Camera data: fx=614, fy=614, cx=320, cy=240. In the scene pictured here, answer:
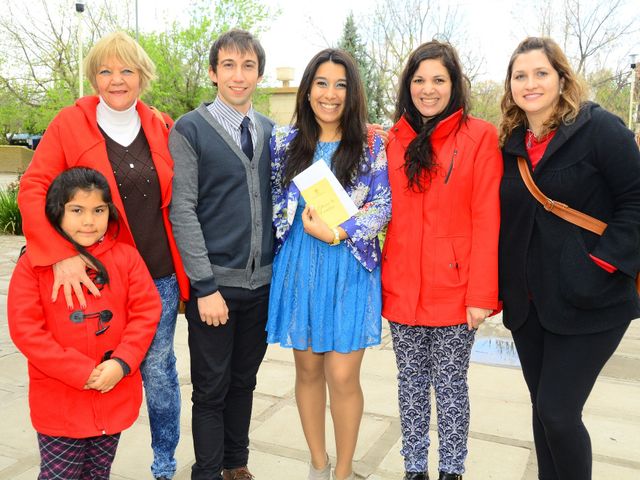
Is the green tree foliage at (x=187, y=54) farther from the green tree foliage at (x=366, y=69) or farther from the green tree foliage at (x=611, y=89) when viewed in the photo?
the green tree foliage at (x=611, y=89)

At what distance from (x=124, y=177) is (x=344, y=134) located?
3.31 ft

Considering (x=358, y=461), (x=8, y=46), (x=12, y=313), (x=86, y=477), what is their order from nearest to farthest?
1. (x=12, y=313)
2. (x=86, y=477)
3. (x=358, y=461)
4. (x=8, y=46)

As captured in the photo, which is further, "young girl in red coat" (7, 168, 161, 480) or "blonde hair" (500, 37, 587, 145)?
"blonde hair" (500, 37, 587, 145)

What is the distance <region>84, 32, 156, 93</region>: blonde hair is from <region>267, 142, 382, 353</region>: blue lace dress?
902 mm

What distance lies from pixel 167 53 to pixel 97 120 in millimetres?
18858

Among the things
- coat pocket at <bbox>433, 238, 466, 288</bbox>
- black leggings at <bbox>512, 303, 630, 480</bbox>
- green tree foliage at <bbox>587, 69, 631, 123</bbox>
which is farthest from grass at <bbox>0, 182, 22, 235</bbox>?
green tree foliage at <bbox>587, 69, 631, 123</bbox>

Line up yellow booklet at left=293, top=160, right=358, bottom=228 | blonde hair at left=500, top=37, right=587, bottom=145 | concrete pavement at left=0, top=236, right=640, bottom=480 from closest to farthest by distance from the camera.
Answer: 1. blonde hair at left=500, top=37, right=587, bottom=145
2. yellow booklet at left=293, top=160, right=358, bottom=228
3. concrete pavement at left=0, top=236, right=640, bottom=480

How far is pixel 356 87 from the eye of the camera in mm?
2848

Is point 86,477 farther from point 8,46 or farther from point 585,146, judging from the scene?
point 8,46

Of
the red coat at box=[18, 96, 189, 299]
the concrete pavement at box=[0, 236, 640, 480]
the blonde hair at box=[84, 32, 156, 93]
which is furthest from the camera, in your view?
the concrete pavement at box=[0, 236, 640, 480]

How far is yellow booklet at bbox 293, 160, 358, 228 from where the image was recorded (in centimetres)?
278

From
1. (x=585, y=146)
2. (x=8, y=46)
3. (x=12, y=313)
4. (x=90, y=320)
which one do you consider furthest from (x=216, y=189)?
(x=8, y=46)

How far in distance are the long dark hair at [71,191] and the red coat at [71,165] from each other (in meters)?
0.03

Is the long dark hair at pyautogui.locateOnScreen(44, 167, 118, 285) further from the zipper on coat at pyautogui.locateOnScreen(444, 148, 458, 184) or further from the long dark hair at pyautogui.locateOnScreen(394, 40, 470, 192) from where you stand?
the zipper on coat at pyautogui.locateOnScreen(444, 148, 458, 184)
